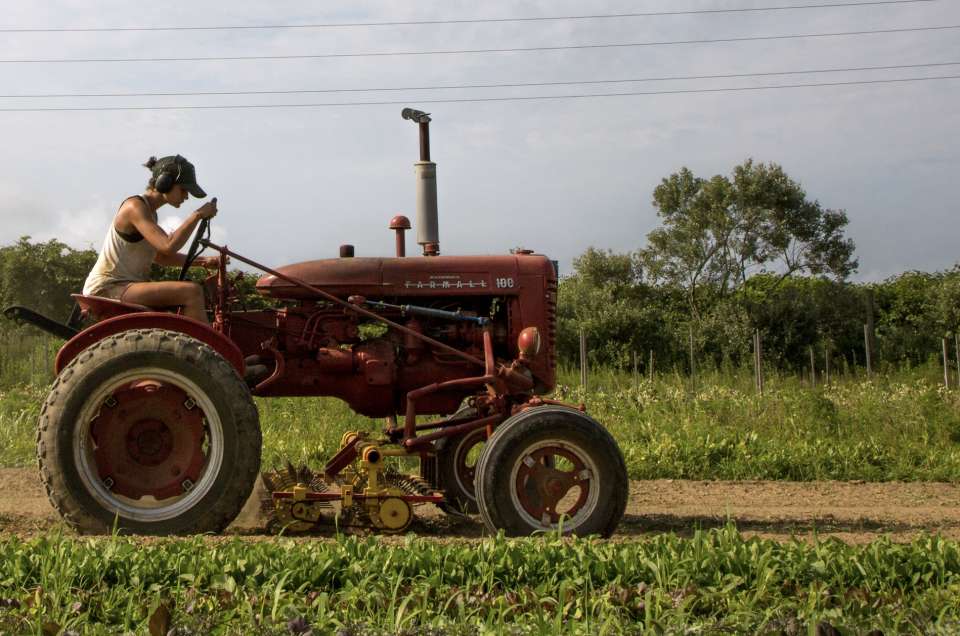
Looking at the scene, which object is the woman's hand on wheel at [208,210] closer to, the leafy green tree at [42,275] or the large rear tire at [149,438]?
the large rear tire at [149,438]

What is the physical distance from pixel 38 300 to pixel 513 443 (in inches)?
764

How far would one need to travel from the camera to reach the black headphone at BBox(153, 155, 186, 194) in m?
4.55

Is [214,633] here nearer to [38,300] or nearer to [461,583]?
[461,583]

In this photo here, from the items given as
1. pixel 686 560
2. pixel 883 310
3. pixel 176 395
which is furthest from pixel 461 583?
pixel 883 310

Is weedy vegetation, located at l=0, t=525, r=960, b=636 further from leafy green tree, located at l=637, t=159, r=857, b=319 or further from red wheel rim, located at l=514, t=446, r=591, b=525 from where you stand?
leafy green tree, located at l=637, t=159, r=857, b=319

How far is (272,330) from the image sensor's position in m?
5.03

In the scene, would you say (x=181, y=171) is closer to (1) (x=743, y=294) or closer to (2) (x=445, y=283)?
(2) (x=445, y=283)

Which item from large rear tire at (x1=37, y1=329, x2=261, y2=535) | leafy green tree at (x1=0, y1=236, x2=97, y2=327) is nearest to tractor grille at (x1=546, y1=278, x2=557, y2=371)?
large rear tire at (x1=37, y1=329, x2=261, y2=535)

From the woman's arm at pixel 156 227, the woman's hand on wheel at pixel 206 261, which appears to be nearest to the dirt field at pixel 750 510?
the woman's hand on wheel at pixel 206 261

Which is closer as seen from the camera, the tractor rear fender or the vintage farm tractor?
the vintage farm tractor

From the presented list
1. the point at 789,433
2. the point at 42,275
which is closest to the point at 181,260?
the point at 789,433

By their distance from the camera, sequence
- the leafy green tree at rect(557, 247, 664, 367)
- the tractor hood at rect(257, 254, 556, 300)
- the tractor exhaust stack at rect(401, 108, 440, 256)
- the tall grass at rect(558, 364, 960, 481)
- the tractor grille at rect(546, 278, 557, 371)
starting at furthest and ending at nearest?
the leafy green tree at rect(557, 247, 664, 367) → the tall grass at rect(558, 364, 960, 481) → the tractor exhaust stack at rect(401, 108, 440, 256) → the tractor grille at rect(546, 278, 557, 371) → the tractor hood at rect(257, 254, 556, 300)

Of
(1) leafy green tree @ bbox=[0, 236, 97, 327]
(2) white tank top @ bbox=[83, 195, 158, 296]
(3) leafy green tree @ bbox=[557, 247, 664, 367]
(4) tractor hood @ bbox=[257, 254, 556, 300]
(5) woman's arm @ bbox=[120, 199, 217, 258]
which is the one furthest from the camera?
(3) leafy green tree @ bbox=[557, 247, 664, 367]

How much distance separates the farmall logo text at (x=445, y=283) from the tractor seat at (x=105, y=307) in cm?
149
